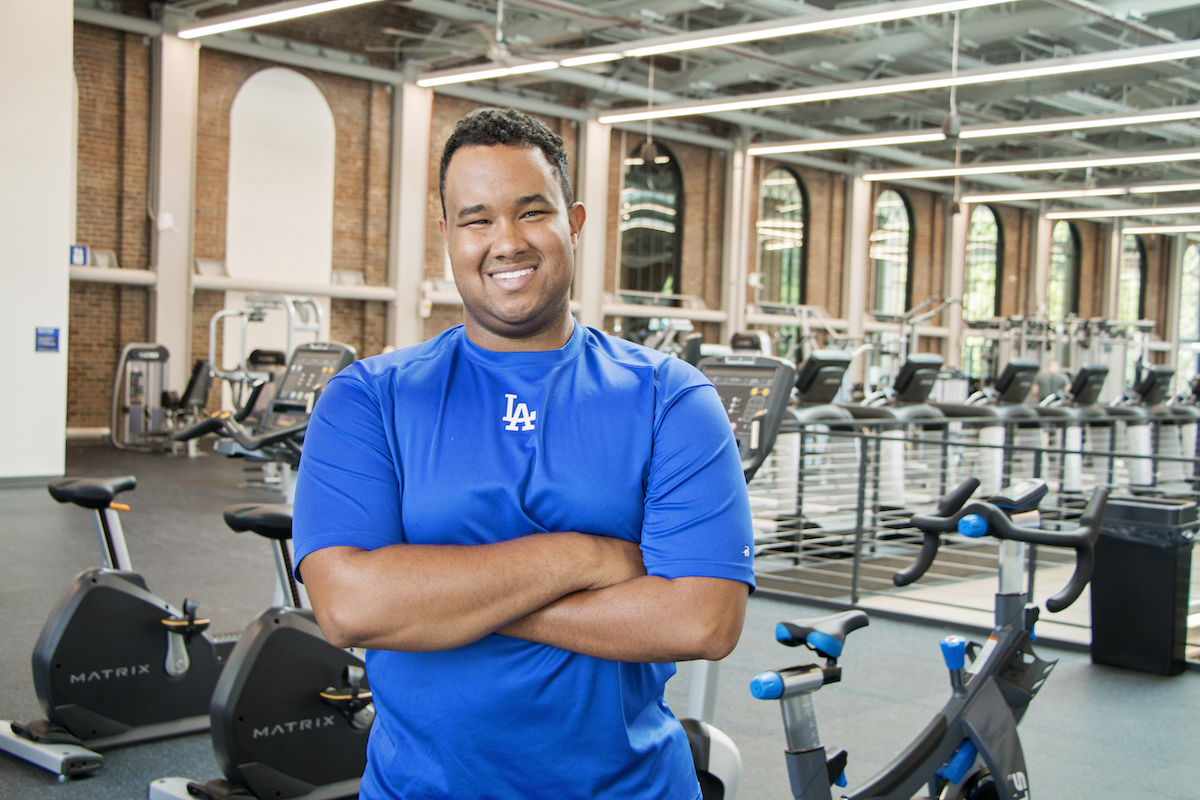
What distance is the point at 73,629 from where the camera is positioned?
3.02 m

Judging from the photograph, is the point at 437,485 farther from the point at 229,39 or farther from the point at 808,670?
the point at 229,39

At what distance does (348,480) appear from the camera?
115cm

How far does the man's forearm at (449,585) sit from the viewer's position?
3.56 feet

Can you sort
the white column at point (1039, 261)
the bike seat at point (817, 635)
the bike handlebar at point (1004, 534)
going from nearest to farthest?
the bike seat at point (817, 635) < the bike handlebar at point (1004, 534) < the white column at point (1039, 261)

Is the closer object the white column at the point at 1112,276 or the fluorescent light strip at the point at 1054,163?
the fluorescent light strip at the point at 1054,163

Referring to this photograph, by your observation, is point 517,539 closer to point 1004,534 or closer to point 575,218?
point 575,218

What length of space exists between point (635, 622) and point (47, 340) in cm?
828

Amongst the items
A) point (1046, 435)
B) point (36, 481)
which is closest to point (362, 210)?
point (36, 481)

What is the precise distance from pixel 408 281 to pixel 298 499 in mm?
12262

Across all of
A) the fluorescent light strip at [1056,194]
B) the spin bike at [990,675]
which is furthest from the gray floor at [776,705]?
the fluorescent light strip at [1056,194]

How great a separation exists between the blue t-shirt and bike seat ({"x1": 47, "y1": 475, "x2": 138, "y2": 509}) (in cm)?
220

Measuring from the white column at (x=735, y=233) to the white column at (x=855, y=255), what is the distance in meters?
2.52

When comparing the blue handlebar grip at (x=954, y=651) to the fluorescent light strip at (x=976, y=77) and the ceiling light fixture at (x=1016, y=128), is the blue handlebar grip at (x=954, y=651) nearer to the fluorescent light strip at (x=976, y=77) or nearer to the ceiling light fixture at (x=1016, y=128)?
the fluorescent light strip at (x=976, y=77)

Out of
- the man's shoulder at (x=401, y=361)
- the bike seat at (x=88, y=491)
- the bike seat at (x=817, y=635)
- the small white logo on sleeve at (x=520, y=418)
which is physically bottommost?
the bike seat at (x=817, y=635)
